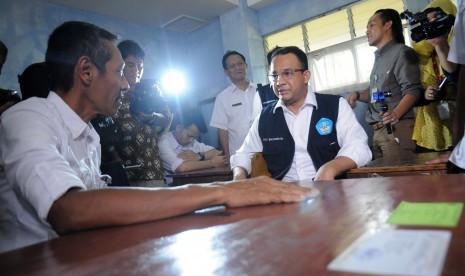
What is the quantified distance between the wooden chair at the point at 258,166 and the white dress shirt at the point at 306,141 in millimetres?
35

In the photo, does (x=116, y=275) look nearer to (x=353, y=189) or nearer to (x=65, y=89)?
(x=353, y=189)

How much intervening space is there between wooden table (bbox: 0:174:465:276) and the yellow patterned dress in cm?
208

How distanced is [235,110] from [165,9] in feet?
7.86

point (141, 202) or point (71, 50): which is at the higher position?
point (71, 50)

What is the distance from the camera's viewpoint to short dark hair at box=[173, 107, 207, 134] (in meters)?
4.89

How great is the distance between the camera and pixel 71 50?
3.97ft

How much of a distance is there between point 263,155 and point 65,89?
1.29m

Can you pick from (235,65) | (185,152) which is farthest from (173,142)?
(235,65)

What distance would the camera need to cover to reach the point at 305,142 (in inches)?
78.8

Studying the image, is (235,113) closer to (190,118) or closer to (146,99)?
(190,118)

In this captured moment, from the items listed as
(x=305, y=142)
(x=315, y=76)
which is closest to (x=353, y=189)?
(x=305, y=142)

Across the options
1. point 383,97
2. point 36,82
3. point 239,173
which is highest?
point 36,82

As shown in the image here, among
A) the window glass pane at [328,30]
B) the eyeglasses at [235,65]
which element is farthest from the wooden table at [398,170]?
the window glass pane at [328,30]

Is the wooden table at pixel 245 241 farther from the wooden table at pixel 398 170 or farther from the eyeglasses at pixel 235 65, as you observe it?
the eyeglasses at pixel 235 65
